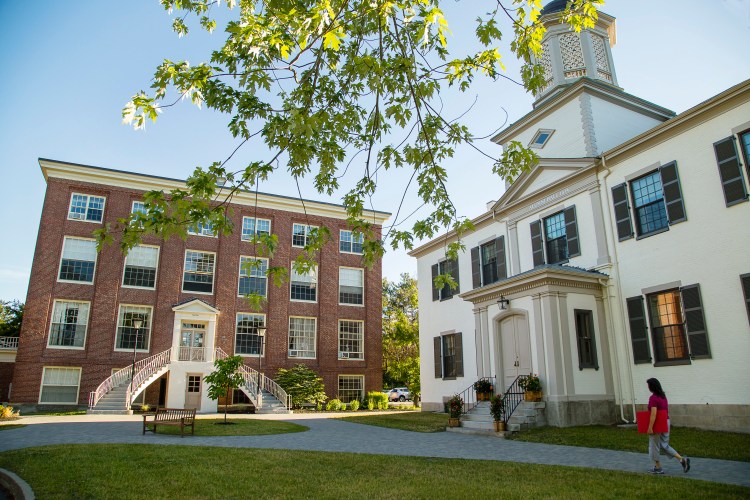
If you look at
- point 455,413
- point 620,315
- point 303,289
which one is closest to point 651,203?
point 620,315

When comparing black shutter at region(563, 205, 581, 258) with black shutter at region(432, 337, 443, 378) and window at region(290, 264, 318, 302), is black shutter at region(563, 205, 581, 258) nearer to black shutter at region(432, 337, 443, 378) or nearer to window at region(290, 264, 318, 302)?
black shutter at region(432, 337, 443, 378)

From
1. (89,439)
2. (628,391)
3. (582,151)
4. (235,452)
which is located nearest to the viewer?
(235,452)

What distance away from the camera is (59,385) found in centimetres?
2459

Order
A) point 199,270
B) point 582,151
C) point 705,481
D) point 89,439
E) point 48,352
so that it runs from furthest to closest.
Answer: point 199,270, point 48,352, point 582,151, point 89,439, point 705,481

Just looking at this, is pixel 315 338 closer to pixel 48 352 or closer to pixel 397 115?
pixel 48 352

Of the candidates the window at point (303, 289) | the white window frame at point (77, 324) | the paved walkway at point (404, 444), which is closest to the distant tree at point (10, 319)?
the white window frame at point (77, 324)

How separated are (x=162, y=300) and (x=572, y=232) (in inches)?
852

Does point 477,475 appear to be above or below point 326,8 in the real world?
below

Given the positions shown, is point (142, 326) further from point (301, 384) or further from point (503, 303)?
point (503, 303)

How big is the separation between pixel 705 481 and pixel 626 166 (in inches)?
409

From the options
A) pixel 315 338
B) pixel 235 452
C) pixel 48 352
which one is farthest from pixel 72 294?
pixel 235 452

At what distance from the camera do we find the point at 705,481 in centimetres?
654

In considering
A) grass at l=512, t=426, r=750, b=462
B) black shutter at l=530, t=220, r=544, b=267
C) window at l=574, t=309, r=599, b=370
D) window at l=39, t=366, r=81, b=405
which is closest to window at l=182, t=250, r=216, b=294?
window at l=39, t=366, r=81, b=405

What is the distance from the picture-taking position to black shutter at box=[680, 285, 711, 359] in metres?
12.2
